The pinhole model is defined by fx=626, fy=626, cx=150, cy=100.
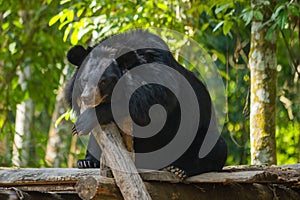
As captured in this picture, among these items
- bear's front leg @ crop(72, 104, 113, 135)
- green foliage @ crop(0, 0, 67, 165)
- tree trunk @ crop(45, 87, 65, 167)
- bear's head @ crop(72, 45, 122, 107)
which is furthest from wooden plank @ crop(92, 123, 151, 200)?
tree trunk @ crop(45, 87, 65, 167)

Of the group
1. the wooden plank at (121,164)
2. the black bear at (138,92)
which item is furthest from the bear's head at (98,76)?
the wooden plank at (121,164)

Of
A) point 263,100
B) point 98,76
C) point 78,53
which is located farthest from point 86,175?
point 263,100

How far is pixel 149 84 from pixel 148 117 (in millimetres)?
175

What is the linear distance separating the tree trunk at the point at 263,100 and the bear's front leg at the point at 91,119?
6.33 ft

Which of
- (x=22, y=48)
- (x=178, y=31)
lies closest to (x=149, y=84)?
(x=178, y=31)

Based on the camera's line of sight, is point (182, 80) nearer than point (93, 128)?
No

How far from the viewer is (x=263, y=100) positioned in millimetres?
4785

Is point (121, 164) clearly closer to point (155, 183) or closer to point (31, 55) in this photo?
point (155, 183)

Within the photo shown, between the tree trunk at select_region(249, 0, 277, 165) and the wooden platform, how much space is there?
1123mm

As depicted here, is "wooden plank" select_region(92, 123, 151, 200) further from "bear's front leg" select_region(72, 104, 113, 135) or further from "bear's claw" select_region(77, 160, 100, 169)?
"bear's claw" select_region(77, 160, 100, 169)

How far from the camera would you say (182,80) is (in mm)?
3561

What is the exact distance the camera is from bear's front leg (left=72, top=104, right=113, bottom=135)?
10.2ft

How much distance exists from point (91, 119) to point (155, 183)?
0.45 meters

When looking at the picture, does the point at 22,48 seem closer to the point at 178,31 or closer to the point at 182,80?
the point at 178,31
